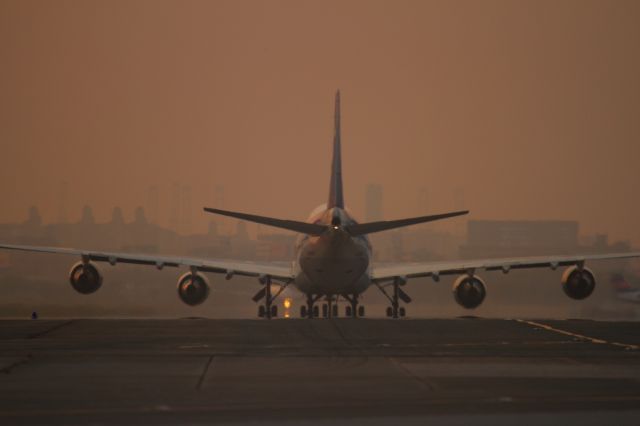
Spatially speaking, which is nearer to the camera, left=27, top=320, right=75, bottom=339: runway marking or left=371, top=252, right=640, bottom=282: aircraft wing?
left=27, top=320, right=75, bottom=339: runway marking

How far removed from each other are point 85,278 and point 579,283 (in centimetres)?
2443

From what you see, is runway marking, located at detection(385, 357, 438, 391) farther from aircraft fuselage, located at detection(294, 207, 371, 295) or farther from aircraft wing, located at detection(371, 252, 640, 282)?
aircraft wing, located at detection(371, 252, 640, 282)

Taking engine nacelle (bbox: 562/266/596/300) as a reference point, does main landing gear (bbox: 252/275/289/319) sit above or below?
below

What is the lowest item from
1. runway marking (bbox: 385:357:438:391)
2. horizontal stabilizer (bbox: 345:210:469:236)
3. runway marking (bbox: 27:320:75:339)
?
runway marking (bbox: 27:320:75:339)

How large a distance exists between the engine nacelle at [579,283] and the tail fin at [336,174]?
1386cm

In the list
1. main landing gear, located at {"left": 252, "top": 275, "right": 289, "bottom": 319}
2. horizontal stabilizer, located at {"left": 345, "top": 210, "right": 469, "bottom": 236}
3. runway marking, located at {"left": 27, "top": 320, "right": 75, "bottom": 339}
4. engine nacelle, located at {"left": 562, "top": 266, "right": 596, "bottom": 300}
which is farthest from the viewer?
main landing gear, located at {"left": 252, "top": 275, "right": 289, "bottom": 319}

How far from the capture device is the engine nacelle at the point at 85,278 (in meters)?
53.6

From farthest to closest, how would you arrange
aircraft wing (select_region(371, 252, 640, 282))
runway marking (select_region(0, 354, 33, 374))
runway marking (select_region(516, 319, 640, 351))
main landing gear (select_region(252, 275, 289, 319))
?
main landing gear (select_region(252, 275, 289, 319)) → aircraft wing (select_region(371, 252, 640, 282)) → runway marking (select_region(516, 319, 640, 351)) → runway marking (select_region(0, 354, 33, 374))

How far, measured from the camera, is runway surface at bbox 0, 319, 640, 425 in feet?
59.8

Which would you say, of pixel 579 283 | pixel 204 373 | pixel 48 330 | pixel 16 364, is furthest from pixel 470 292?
pixel 16 364

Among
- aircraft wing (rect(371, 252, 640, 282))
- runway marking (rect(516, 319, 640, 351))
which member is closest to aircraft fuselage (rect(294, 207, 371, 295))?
aircraft wing (rect(371, 252, 640, 282))

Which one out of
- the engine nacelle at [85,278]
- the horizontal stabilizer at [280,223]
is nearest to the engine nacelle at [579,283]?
the horizontal stabilizer at [280,223]

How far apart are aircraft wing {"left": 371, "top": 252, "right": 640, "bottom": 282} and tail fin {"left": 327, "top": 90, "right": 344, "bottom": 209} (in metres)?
4.53

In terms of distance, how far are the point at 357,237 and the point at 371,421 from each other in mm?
37700
